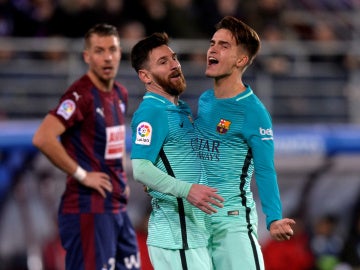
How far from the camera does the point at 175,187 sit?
193 inches

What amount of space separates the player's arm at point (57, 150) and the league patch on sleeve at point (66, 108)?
2.2 inches

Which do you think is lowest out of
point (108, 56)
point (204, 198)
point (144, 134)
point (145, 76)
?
point (204, 198)

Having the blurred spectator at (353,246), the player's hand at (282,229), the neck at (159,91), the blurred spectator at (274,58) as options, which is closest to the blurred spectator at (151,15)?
the blurred spectator at (274,58)

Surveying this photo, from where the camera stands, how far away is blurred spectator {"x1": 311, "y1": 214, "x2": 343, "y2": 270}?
1096cm

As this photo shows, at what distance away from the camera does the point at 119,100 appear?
264 inches

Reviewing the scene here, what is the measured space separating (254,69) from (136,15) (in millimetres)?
1541

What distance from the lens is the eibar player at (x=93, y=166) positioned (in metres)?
6.33

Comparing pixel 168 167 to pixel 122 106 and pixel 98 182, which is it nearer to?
pixel 98 182

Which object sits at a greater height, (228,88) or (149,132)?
(228,88)

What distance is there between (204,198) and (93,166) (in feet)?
6.02

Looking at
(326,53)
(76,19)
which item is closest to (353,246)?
(326,53)

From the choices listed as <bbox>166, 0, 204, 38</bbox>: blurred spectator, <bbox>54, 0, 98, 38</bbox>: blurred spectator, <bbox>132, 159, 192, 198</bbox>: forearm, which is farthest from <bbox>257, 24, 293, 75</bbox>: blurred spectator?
<bbox>132, 159, 192, 198</bbox>: forearm

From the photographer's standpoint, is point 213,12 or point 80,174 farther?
point 213,12

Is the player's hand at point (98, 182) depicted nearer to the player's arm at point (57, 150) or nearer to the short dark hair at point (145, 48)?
the player's arm at point (57, 150)
